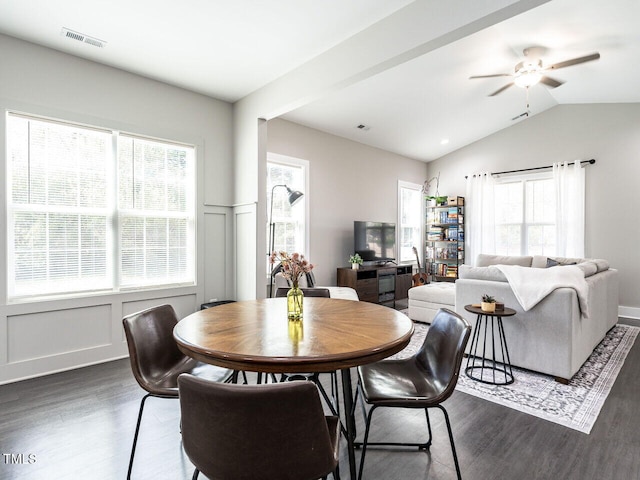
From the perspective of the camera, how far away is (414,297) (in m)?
4.76

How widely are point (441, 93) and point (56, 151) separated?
181 inches

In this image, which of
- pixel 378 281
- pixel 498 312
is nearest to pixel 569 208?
pixel 378 281

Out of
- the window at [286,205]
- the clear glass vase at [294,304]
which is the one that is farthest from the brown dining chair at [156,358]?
the window at [286,205]

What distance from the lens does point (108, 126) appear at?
3301 mm

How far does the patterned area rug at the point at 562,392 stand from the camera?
7.66 ft

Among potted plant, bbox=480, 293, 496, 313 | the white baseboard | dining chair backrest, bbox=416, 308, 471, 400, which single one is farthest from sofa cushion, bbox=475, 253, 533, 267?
dining chair backrest, bbox=416, 308, 471, 400

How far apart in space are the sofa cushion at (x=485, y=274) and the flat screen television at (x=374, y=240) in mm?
2327

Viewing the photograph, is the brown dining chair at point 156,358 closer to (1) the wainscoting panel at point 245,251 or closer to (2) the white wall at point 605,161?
(1) the wainscoting panel at point 245,251

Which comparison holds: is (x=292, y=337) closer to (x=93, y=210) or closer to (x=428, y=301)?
(x=93, y=210)

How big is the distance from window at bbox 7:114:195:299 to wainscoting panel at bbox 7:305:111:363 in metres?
0.21

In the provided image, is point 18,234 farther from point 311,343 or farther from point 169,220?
point 311,343

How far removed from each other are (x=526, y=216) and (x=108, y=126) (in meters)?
6.80

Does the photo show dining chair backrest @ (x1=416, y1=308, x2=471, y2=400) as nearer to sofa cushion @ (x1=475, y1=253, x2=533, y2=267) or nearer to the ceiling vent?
the ceiling vent

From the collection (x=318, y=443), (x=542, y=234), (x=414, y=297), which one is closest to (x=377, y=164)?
(x=414, y=297)
